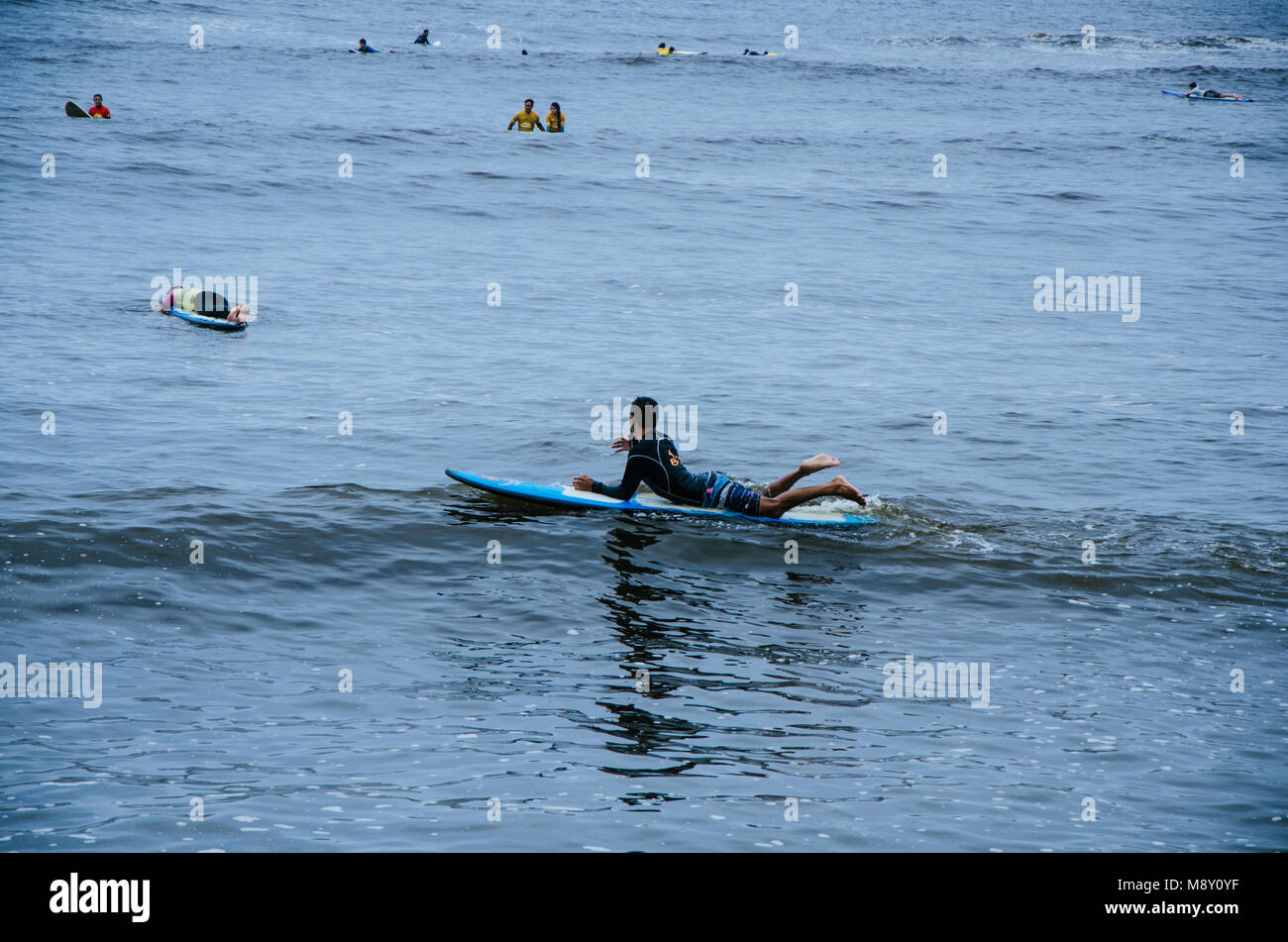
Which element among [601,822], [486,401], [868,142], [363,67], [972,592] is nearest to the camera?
[601,822]

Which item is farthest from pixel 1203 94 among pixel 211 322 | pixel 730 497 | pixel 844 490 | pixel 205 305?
pixel 730 497

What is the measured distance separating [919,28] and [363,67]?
42.3 metres

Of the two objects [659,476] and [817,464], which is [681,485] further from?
[817,464]

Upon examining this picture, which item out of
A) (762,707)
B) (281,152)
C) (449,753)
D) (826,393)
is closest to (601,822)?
(449,753)

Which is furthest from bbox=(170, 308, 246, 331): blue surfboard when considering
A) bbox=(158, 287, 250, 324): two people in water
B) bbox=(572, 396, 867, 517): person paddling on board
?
bbox=(572, 396, 867, 517): person paddling on board

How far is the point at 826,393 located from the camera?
17547mm

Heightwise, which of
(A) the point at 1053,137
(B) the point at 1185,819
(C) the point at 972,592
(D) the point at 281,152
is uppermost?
(A) the point at 1053,137

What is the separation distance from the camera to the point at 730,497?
A: 12.0 m

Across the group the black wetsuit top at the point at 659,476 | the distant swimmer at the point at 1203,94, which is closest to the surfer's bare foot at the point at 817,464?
the black wetsuit top at the point at 659,476

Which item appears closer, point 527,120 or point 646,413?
point 646,413

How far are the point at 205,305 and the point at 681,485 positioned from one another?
11.4 meters

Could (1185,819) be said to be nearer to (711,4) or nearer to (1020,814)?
(1020,814)

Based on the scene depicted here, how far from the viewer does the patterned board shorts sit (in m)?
12.0

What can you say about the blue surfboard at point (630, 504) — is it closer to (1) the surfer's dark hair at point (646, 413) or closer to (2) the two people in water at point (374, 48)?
(1) the surfer's dark hair at point (646, 413)
